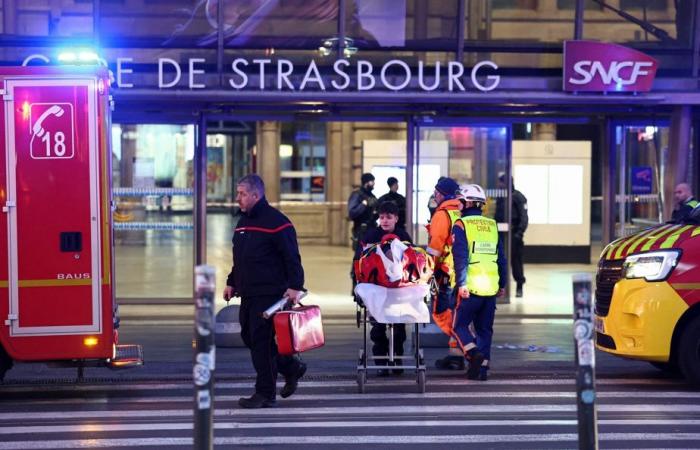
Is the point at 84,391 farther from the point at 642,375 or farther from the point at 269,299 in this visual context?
the point at 642,375

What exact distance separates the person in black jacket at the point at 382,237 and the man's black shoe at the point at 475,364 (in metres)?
0.64

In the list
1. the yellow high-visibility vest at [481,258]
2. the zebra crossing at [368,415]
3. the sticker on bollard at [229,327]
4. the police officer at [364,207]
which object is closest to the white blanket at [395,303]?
the zebra crossing at [368,415]

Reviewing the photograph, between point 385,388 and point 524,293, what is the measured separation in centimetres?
827

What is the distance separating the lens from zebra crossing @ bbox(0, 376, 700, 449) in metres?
8.11

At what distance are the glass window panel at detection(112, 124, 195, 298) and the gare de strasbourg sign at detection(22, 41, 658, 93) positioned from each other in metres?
1.65

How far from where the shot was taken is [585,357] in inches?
233

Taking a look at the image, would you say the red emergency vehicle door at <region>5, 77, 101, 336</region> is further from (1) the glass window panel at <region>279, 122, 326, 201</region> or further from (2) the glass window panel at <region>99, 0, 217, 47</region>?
(1) the glass window panel at <region>279, 122, 326, 201</region>

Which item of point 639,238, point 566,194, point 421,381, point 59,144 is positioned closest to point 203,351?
point 59,144

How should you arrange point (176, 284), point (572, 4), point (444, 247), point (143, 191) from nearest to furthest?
point (444, 247) → point (572, 4) → point (143, 191) → point (176, 284)

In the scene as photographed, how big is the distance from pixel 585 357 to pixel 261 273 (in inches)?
149

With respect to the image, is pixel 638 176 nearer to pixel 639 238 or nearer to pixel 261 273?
pixel 639 238

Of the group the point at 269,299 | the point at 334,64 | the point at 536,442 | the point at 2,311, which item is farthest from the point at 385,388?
the point at 334,64

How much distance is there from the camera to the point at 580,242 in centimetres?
2264

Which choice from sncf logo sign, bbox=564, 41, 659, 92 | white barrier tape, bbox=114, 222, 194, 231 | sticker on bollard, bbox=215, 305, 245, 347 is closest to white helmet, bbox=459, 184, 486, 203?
sticker on bollard, bbox=215, 305, 245, 347
